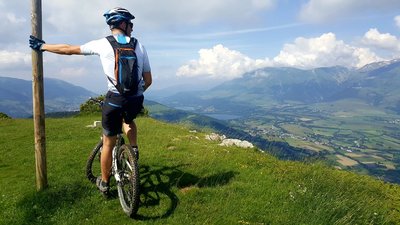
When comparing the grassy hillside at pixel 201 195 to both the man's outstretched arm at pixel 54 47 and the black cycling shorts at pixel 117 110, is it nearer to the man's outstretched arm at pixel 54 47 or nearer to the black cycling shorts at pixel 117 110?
the black cycling shorts at pixel 117 110

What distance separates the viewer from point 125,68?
26.4ft

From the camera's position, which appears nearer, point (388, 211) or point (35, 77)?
point (35, 77)

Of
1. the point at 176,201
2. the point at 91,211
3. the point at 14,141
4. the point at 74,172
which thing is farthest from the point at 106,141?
the point at 14,141

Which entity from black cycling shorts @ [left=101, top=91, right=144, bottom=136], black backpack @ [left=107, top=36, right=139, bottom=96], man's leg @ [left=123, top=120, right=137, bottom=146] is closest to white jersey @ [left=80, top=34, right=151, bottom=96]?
black backpack @ [left=107, top=36, right=139, bottom=96]

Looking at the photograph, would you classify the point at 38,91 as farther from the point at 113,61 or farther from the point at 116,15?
the point at 116,15

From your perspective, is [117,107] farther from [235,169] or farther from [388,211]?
[388,211]

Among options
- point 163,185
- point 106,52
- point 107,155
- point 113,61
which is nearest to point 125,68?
point 113,61

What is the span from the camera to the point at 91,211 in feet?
30.3

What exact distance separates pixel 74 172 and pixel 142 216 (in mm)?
4624

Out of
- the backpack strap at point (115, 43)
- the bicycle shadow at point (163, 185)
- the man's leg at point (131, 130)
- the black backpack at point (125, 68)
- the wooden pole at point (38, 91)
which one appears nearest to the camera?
the black backpack at point (125, 68)

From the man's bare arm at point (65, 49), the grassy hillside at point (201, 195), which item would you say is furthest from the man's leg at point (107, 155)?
the man's bare arm at point (65, 49)

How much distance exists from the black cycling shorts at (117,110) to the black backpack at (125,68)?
25cm

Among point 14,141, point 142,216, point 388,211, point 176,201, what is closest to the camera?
point 142,216

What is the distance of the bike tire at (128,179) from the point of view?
8242mm
